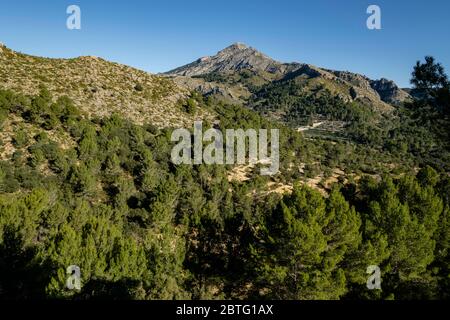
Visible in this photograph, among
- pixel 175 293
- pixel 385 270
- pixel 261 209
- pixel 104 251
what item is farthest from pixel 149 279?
pixel 261 209

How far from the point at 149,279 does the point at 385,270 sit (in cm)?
2099

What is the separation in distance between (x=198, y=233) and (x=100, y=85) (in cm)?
6611

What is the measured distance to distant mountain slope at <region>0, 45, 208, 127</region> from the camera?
80.1 metres

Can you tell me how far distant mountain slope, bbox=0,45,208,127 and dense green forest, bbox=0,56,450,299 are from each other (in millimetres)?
17256

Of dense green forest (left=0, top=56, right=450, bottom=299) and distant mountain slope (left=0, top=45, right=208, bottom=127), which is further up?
distant mountain slope (left=0, top=45, right=208, bottom=127)

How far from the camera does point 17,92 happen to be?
72312mm

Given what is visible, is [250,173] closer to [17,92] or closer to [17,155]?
→ [17,155]

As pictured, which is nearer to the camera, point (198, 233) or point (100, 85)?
point (198, 233)

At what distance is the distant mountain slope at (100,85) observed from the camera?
80.1 metres

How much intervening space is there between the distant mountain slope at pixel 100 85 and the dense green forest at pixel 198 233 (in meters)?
17.3

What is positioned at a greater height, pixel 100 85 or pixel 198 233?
pixel 100 85

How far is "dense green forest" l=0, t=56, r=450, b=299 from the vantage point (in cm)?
2723

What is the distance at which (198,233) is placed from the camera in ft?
126

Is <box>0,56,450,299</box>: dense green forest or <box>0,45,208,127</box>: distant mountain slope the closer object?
<box>0,56,450,299</box>: dense green forest
